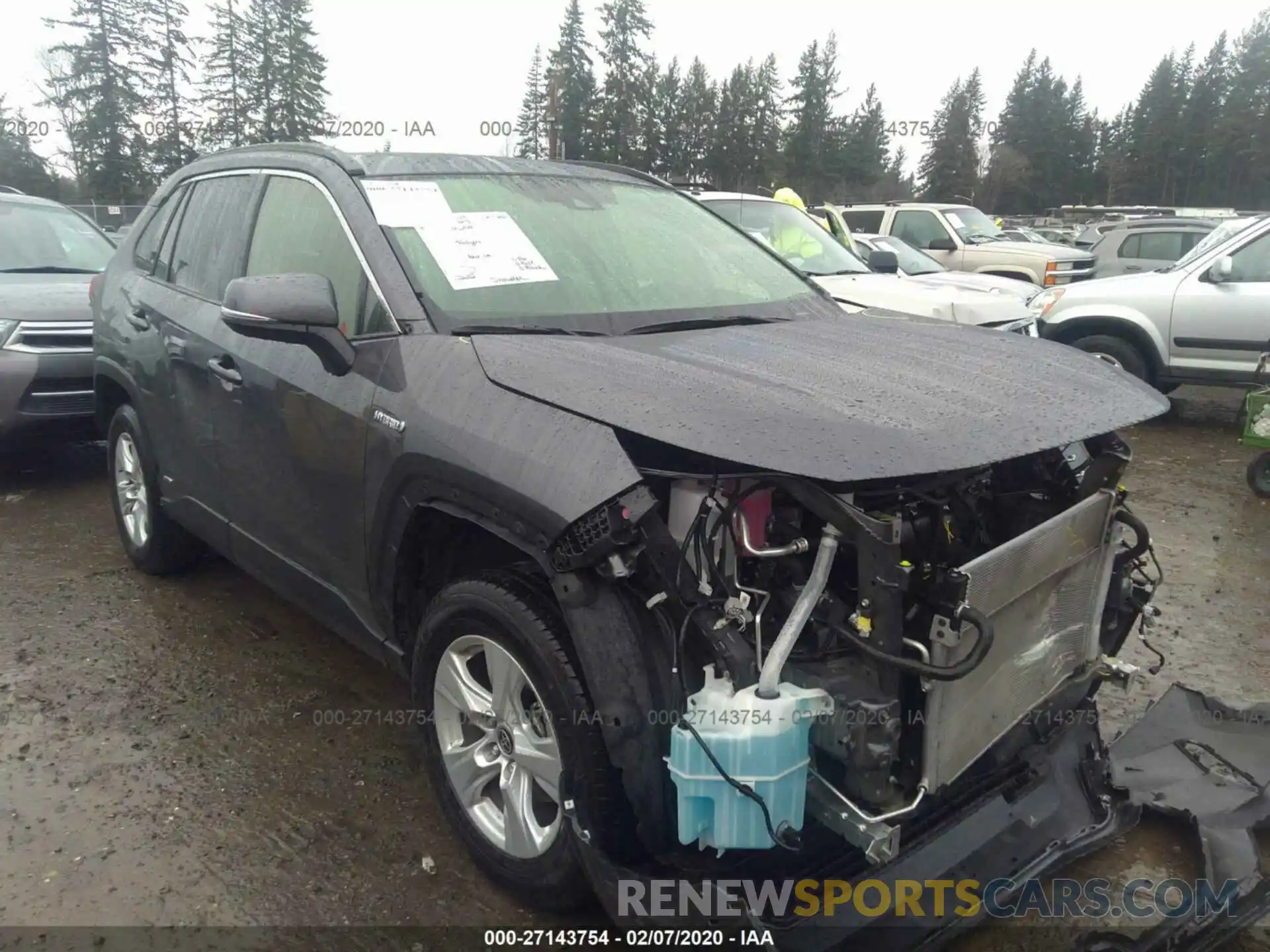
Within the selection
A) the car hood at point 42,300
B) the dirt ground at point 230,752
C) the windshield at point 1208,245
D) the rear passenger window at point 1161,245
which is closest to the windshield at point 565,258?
the dirt ground at point 230,752

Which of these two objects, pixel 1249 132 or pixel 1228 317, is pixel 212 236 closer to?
pixel 1228 317

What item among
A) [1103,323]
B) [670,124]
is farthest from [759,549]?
[670,124]

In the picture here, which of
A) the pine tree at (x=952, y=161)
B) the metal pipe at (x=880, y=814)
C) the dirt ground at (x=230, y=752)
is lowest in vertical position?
the dirt ground at (x=230, y=752)

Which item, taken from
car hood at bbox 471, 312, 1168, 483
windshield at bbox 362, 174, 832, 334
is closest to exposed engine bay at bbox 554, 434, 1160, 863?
car hood at bbox 471, 312, 1168, 483

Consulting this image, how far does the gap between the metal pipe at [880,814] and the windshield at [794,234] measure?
5.77 m

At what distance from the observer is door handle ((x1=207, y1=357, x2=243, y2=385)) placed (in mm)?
3211

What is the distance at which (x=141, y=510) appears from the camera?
4.50 m

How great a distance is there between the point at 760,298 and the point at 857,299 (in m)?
3.39

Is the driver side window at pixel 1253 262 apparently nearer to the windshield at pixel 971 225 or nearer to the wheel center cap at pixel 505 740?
the windshield at pixel 971 225

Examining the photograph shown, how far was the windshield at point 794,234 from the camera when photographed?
7391mm

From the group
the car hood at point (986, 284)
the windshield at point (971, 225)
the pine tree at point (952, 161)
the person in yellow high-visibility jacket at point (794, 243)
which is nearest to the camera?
the car hood at point (986, 284)

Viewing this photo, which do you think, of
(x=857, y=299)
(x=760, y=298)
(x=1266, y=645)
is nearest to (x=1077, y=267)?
(x=857, y=299)

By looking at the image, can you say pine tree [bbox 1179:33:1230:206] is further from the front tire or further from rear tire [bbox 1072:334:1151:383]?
the front tire

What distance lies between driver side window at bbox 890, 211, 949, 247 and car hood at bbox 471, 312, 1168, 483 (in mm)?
12175
